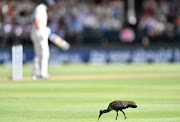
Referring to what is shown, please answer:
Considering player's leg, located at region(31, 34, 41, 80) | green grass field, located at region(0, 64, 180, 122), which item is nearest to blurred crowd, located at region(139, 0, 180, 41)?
green grass field, located at region(0, 64, 180, 122)

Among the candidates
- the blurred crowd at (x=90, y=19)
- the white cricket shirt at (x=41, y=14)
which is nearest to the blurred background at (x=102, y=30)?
the blurred crowd at (x=90, y=19)

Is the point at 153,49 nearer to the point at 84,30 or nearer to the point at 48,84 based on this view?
the point at 84,30

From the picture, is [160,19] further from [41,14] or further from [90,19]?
[41,14]

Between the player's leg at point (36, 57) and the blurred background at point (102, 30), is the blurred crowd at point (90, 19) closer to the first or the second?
the blurred background at point (102, 30)

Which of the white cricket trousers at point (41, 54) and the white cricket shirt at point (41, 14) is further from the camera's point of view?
the white cricket trousers at point (41, 54)

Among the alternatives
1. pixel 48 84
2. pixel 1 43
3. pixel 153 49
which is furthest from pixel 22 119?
pixel 153 49

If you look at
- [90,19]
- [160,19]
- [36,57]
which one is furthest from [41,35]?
[160,19]
